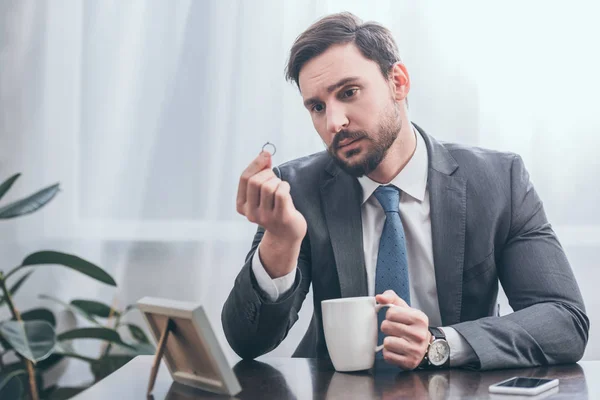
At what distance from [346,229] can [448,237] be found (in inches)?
7.7

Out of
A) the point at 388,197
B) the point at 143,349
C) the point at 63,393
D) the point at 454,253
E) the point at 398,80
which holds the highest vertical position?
the point at 398,80

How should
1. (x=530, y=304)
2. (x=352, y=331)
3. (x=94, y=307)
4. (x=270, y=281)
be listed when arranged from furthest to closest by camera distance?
(x=94, y=307) → (x=530, y=304) → (x=270, y=281) → (x=352, y=331)

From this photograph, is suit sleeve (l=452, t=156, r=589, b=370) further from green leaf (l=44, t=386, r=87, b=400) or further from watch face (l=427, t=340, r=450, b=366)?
green leaf (l=44, t=386, r=87, b=400)

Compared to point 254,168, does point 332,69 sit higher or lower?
higher

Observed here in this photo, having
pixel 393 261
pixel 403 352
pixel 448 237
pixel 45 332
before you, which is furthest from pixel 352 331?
pixel 45 332

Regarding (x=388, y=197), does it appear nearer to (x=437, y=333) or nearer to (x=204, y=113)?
(x=437, y=333)

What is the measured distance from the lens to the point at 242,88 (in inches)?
77.7

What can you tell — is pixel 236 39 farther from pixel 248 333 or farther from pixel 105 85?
pixel 248 333

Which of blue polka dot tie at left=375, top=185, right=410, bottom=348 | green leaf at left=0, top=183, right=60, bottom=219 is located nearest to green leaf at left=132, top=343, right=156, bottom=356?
green leaf at left=0, top=183, right=60, bottom=219

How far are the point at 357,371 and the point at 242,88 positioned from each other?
1166 mm

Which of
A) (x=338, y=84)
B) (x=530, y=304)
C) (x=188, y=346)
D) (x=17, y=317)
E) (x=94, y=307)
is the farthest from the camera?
(x=94, y=307)

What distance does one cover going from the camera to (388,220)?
51.8 inches

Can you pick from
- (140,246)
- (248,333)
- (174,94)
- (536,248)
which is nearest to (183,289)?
(140,246)

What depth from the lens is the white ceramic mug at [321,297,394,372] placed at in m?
0.96
